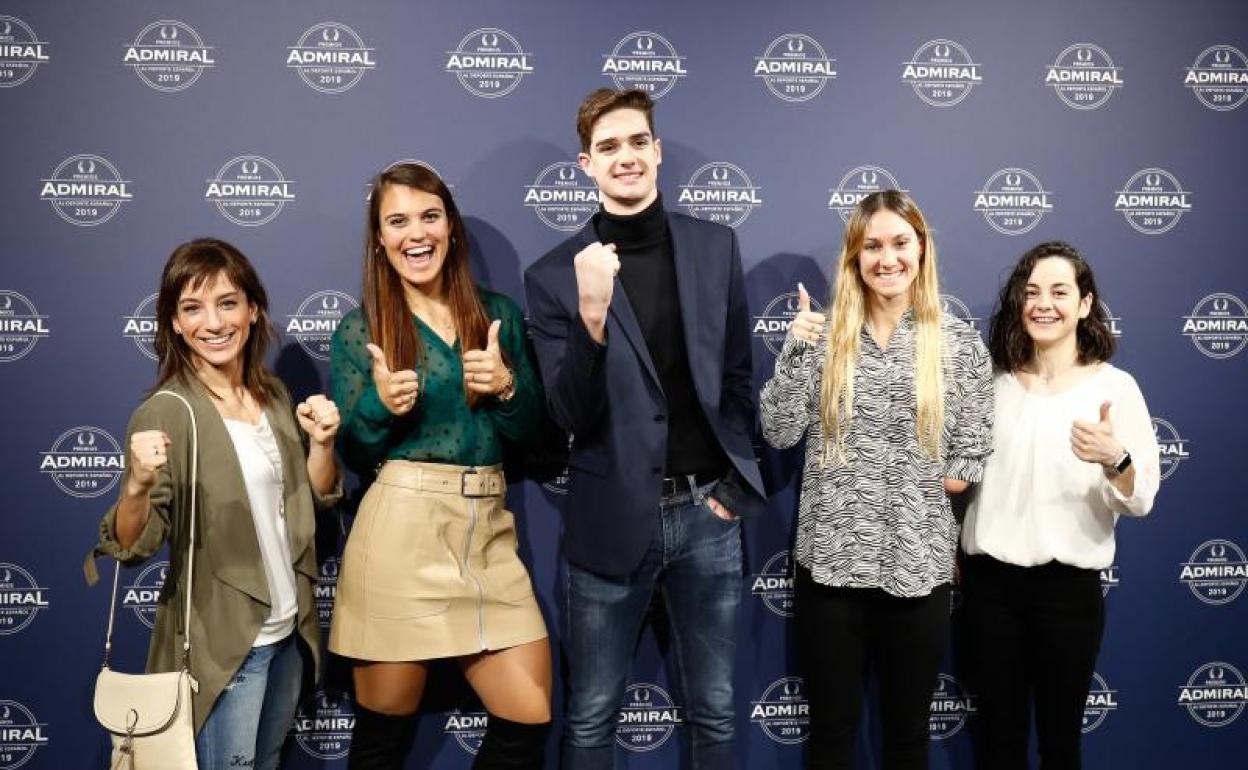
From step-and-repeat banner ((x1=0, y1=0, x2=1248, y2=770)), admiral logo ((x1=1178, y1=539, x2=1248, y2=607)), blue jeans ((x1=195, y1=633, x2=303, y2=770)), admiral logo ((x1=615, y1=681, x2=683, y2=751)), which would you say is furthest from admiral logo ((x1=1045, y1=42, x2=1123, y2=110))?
blue jeans ((x1=195, y1=633, x2=303, y2=770))

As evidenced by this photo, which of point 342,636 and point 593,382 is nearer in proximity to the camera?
point 593,382

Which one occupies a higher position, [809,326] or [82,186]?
[82,186]

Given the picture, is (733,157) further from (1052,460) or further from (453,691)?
(453,691)

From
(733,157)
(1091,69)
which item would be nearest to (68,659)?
(733,157)

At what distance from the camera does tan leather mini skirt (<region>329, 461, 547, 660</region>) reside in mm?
2553

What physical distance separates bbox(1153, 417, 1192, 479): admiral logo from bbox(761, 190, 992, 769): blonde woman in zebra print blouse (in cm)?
110

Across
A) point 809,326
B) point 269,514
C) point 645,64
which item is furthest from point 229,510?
point 645,64

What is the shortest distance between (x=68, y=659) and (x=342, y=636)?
125 cm

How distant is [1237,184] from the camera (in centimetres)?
348

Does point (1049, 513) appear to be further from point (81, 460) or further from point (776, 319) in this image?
point (81, 460)

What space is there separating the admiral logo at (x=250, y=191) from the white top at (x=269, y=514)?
0.93 metres

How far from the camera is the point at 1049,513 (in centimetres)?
285

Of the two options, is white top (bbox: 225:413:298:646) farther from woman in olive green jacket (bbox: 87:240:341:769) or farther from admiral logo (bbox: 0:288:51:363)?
admiral logo (bbox: 0:288:51:363)

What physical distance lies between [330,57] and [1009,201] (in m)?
2.40
